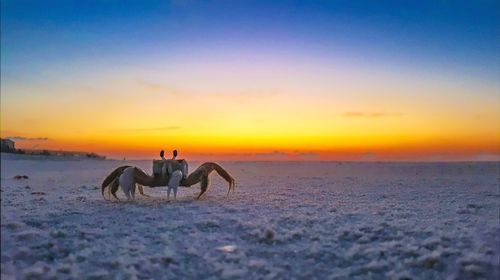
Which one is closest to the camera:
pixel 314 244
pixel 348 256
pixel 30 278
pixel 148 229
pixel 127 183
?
pixel 30 278

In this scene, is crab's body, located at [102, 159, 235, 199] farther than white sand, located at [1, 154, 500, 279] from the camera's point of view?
Yes

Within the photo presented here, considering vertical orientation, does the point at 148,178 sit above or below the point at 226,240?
above

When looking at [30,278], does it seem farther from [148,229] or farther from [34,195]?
[34,195]

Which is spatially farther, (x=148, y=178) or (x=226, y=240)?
(x=148, y=178)

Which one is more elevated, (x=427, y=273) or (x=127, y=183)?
(x=127, y=183)

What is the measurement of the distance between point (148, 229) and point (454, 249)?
192 inches

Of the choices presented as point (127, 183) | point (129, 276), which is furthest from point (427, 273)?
point (127, 183)

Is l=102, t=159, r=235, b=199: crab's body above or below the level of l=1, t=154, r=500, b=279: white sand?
above

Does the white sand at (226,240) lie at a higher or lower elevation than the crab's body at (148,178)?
lower

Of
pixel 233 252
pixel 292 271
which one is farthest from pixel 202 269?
pixel 292 271

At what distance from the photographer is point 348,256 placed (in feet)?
23.1

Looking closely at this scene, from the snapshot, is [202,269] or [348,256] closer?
[202,269]

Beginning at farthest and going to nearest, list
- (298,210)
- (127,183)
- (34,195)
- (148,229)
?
1. (127,183)
2. (298,210)
3. (34,195)
4. (148,229)

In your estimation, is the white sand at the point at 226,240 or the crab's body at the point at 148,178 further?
the crab's body at the point at 148,178
